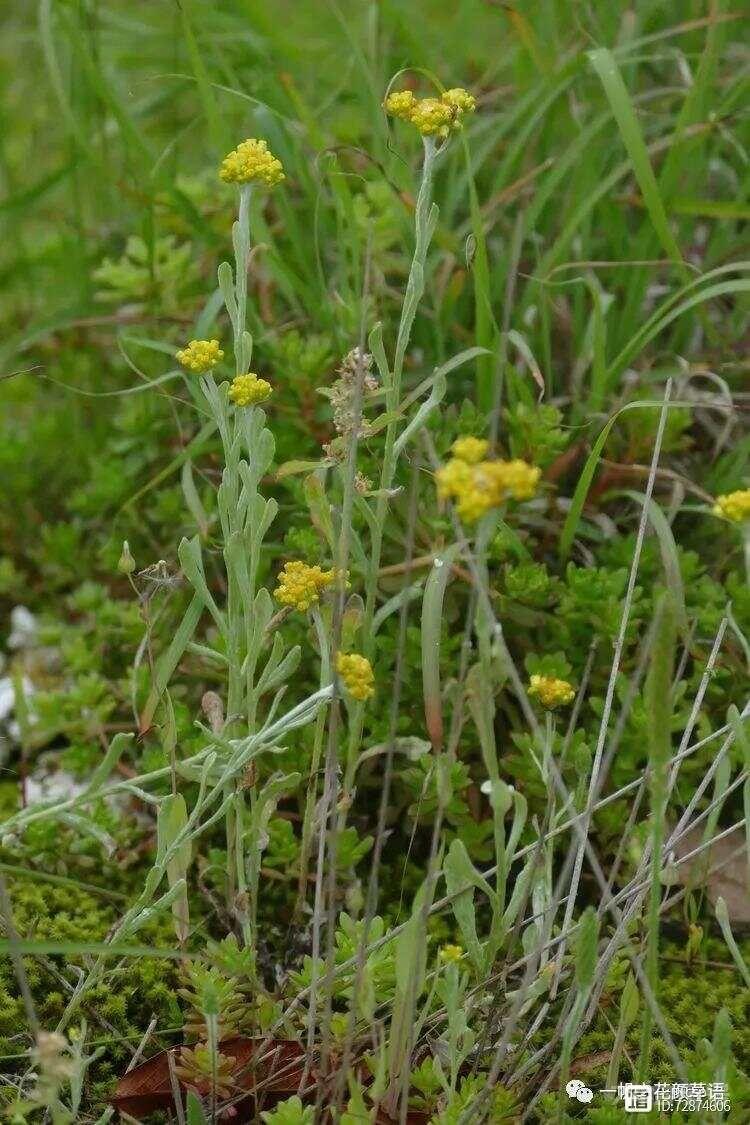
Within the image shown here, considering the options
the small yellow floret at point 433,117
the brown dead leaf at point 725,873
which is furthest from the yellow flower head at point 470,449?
the brown dead leaf at point 725,873

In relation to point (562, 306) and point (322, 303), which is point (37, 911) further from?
point (562, 306)

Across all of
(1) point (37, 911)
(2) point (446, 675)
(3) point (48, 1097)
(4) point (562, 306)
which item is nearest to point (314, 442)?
(2) point (446, 675)

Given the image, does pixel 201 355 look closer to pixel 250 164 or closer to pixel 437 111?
pixel 250 164

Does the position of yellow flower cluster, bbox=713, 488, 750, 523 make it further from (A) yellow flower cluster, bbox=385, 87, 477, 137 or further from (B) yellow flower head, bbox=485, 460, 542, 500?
(A) yellow flower cluster, bbox=385, 87, 477, 137

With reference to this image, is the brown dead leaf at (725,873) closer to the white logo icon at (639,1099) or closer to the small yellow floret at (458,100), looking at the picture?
the white logo icon at (639,1099)

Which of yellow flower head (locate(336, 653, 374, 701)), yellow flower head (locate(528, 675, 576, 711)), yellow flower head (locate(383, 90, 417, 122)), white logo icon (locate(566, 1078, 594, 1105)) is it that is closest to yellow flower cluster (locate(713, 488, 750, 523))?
yellow flower head (locate(528, 675, 576, 711))

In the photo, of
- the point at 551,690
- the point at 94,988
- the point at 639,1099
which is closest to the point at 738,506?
the point at 551,690
